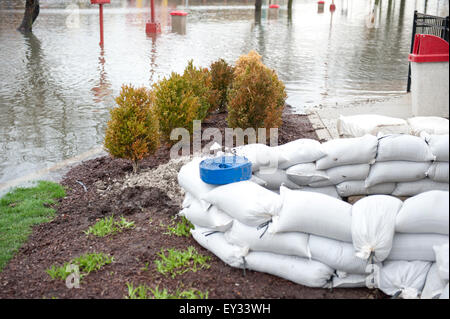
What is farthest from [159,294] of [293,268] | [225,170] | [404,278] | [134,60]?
[134,60]

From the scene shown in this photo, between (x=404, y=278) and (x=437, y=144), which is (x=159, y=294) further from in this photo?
(x=437, y=144)

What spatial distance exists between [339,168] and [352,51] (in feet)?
45.9

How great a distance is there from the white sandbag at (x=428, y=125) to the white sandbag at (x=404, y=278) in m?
1.55

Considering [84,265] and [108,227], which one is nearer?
[84,265]

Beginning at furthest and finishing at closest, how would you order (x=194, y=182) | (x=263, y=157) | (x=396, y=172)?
1. (x=263, y=157)
2. (x=194, y=182)
3. (x=396, y=172)

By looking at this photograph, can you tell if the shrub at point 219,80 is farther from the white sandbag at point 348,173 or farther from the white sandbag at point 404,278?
the white sandbag at point 404,278

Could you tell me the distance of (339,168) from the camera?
487 centimetres

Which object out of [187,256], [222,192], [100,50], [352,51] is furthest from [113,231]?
[352,51]

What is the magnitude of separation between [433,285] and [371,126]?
236 cm

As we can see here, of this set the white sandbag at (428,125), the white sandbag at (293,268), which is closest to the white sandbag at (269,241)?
the white sandbag at (293,268)

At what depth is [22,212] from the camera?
19.1ft

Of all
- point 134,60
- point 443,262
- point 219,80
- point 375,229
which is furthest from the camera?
point 134,60

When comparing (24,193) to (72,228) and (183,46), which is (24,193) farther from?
(183,46)

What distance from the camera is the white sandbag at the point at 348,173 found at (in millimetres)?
4770
